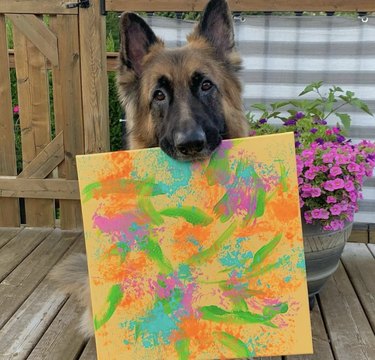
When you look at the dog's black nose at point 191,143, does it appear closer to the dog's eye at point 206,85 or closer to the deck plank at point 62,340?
the dog's eye at point 206,85

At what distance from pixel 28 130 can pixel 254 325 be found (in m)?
2.62

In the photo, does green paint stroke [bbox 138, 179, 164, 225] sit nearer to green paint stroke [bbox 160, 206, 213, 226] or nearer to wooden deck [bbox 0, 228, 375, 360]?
green paint stroke [bbox 160, 206, 213, 226]

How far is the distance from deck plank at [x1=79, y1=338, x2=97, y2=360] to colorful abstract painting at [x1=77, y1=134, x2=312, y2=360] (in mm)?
525

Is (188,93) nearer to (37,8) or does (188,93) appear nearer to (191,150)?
(191,150)

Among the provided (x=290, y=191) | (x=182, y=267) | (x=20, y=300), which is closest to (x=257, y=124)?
(x=290, y=191)

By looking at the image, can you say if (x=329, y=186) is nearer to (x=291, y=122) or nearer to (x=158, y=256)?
(x=291, y=122)

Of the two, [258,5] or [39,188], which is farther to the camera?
[39,188]

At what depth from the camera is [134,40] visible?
7.66ft

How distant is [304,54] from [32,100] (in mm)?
2148

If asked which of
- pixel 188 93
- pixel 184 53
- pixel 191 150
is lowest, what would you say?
pixel 191 150

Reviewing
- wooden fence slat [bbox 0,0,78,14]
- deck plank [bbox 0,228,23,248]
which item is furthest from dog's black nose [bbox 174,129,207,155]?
deck plank [bbox 0,228,23,248]

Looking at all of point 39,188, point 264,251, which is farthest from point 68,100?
point 264,251

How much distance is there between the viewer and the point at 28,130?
3.76 m

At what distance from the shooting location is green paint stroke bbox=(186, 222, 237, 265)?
189cm
